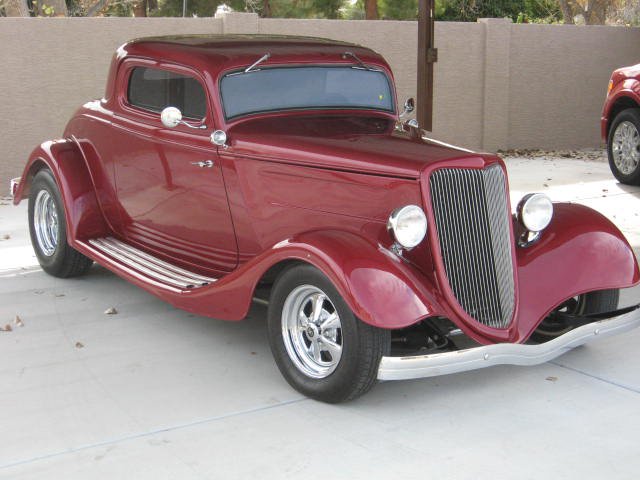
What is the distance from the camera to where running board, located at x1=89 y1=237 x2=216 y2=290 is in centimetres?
546

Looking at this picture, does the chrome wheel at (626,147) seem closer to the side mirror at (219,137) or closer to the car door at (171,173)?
the car door at (171,173)

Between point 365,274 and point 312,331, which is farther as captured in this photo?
point 312,331

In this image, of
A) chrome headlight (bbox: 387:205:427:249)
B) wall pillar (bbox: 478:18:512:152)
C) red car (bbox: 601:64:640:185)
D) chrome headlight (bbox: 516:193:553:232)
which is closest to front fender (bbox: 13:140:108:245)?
chrome headlight (bbox: 387:205:427:249)

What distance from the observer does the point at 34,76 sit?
10.6 m

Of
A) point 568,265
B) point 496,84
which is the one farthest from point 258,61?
point 496,84

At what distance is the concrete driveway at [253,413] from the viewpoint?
3.84 m

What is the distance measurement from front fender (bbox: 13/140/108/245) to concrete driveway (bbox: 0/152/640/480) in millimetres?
693

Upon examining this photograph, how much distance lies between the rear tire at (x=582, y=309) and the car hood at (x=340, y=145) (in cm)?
111

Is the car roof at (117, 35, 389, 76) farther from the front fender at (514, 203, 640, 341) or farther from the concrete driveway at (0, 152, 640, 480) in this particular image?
the front fender at (514, 203, 640, 341)

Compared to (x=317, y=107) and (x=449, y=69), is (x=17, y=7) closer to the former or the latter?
(x=449, y=69)

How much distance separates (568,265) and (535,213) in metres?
0.32

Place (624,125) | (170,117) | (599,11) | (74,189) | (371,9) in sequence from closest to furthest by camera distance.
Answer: (170,117) → (74,189) → (624,125) → (371,9) → (599,11)

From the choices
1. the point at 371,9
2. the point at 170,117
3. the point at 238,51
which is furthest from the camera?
the point at 371,9

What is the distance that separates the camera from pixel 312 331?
4523mm
